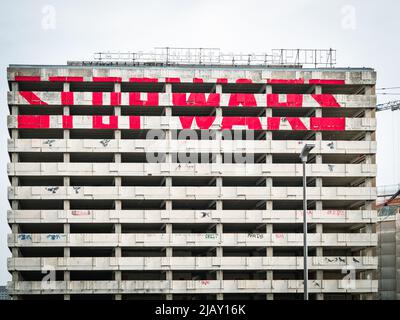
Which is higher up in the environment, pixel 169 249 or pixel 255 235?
pixel 255 235

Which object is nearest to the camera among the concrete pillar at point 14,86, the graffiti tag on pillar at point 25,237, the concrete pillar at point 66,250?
the concrete pillar at point 66,250

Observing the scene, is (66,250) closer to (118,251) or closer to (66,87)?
(118,251)

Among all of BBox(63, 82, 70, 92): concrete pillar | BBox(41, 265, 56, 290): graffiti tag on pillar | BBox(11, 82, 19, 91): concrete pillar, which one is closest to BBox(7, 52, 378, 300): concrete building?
BBox(41, 265, 56, 290): graffiti tag on pillar

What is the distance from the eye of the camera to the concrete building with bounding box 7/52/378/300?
243 ft

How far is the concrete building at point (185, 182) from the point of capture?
74.1m

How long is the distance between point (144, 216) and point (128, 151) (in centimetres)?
736

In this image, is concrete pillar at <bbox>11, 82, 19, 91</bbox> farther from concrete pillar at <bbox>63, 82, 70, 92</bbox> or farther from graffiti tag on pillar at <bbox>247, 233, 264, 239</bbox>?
graffiti tag on pillar at <bbox>247, 233, 264, 239</bbox>

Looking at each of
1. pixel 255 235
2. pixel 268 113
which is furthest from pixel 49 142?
pixel 255 235

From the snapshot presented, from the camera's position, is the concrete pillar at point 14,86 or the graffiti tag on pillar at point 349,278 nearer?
the graffiti tag on pillar at point 349,278

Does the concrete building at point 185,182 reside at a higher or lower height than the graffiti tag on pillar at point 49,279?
higher

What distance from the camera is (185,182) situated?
262ft

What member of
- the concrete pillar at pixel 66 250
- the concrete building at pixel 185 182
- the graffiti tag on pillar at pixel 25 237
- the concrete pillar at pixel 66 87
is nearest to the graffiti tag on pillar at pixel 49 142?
the concrete building at pixel 185 182

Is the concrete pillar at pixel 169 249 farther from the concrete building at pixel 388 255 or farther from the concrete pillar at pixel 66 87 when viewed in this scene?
the concrete building at pixel 388 255
